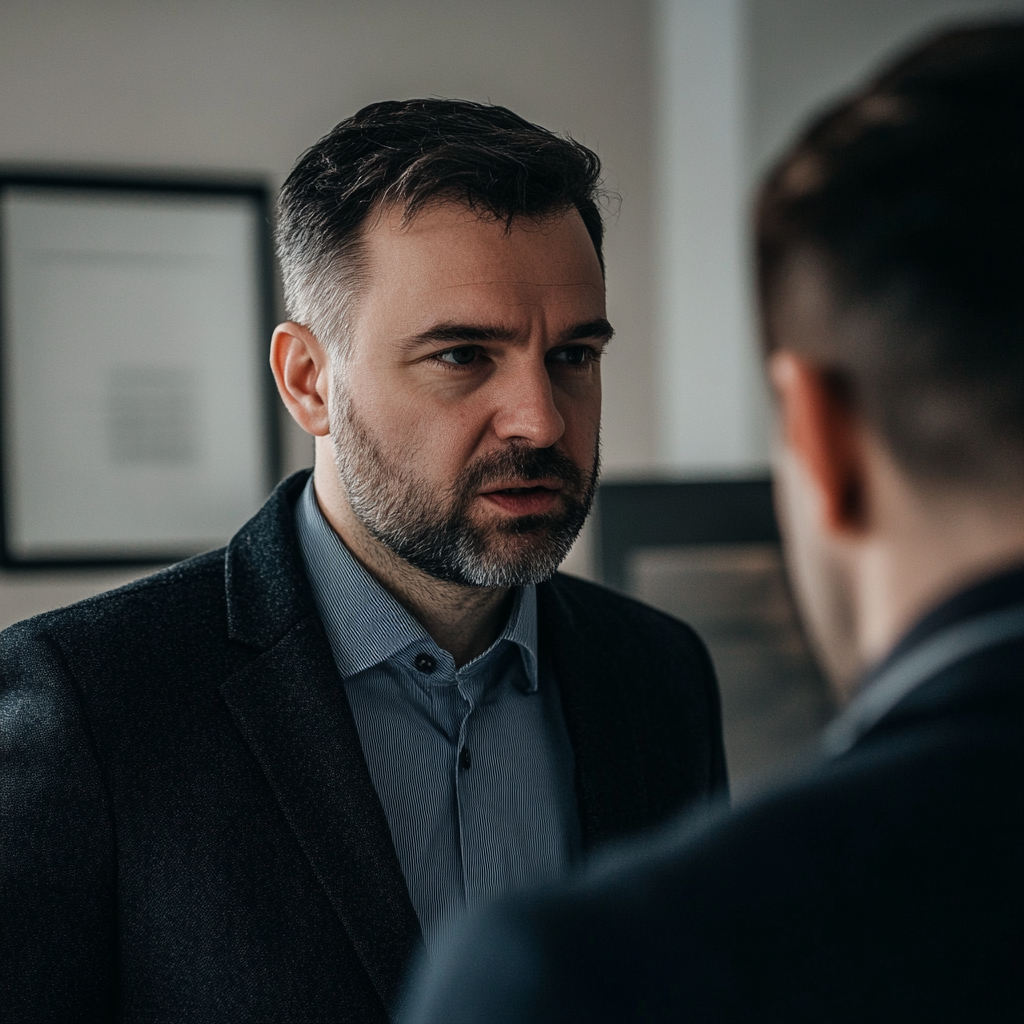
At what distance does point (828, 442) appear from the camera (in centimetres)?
43

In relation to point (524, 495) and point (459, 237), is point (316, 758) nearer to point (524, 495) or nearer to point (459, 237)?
point (524, 495)

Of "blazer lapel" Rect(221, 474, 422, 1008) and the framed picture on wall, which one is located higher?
the framed picture on wall

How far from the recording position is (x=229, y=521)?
201 centimetres

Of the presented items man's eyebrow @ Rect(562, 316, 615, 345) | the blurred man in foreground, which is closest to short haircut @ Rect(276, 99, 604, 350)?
man's eyebrow @ Rect(562, 316, 615, 345)

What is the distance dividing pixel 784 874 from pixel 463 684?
2.32 feet

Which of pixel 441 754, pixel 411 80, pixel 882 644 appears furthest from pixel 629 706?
pixel 411 80

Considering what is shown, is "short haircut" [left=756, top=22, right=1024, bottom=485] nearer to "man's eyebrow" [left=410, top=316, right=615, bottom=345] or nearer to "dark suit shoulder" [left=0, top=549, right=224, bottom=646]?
"man's eyebrow" [left=410, top=316, right=615, bottom=345]

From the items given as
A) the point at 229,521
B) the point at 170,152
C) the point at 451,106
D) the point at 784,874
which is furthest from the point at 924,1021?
the point at 170,152

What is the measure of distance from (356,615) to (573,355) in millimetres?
317

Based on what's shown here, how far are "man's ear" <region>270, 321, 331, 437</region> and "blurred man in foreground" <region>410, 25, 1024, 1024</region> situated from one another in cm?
70

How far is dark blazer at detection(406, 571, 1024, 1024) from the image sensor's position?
1.13 feet

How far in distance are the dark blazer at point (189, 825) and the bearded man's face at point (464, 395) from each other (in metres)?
0.14

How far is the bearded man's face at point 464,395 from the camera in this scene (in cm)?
99

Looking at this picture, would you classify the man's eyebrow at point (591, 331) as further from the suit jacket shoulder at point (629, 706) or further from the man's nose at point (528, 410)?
the suit jacket shoulder at point (629, 706)
